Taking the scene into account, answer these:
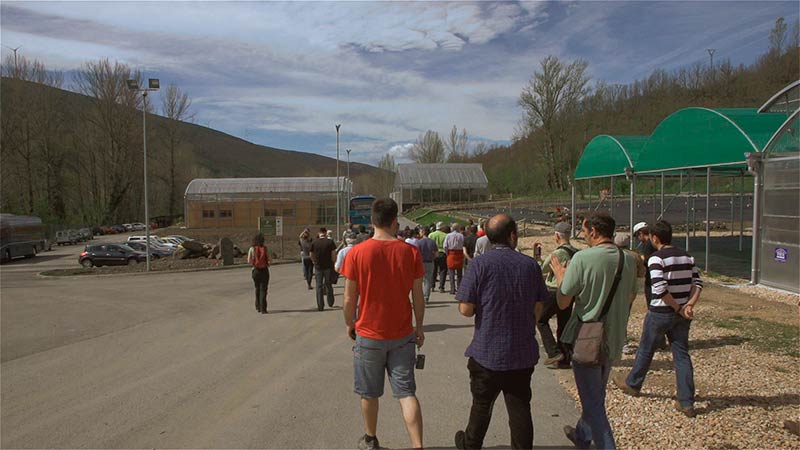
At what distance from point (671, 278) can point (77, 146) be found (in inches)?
3154

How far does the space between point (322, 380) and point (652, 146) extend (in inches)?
653

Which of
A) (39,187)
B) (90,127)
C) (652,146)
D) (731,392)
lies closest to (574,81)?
(652,146)

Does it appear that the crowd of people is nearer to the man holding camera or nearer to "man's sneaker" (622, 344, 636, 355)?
the man holding camera

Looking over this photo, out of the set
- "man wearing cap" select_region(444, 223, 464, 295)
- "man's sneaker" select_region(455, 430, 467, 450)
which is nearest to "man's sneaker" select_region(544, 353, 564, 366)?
"man's sneaker" select_region(455, 430, 467, 450)

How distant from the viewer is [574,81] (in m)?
52.7

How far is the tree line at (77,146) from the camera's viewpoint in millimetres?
59156

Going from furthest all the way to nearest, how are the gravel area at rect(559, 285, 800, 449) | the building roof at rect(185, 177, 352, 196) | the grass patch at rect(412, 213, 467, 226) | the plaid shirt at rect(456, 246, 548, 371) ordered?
the building roof at rect(185, 177, 352, 196) → the grass patch at rect(412, 213, 467, 226) → the gravel area at rect(559, 285, 800, 449) → the plaid shirt at rect(456, 246, 548, 371)

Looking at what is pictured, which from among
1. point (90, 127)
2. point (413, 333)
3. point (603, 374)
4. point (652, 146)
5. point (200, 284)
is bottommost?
point (200, 284)

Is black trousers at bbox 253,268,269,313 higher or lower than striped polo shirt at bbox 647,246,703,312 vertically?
lower

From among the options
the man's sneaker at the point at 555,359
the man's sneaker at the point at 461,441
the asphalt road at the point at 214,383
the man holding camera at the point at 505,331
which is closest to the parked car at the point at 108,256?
the asphalt road at the point at 214,383

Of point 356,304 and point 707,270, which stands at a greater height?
point 356,304

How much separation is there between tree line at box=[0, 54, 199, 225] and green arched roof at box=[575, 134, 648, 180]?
51995 mm

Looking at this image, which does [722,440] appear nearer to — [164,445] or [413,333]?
[413,333]

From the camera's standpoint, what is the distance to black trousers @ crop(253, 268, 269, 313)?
11273 millimetres
